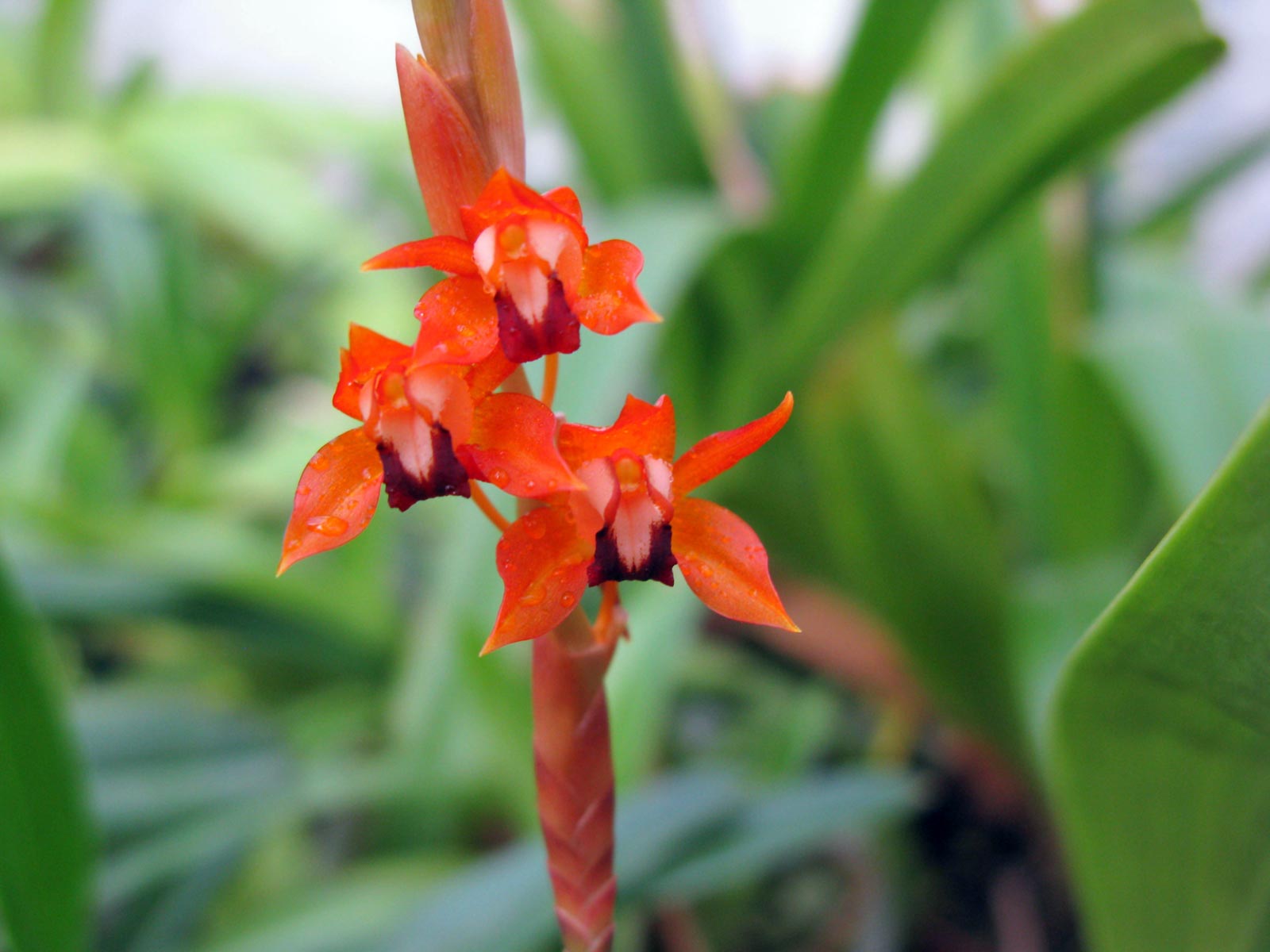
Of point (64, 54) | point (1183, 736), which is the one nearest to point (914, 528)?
point (1183, 736)

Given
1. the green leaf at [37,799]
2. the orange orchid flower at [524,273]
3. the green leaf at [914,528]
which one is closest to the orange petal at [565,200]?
the orange orchid flower at [524,273]

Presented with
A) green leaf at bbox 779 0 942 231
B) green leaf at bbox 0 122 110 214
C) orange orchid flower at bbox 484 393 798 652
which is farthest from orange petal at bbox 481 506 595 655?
green leaf at bbox 0 122 110 214

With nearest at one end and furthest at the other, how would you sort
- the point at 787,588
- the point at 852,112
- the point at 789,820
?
the point at 789,820 → the point at 852,112 → the point at 787,588

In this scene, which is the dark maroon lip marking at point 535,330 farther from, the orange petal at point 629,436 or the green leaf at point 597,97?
the green leaf at point 597,97

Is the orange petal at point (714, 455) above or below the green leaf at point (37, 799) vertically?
above

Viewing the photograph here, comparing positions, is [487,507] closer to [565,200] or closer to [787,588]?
[565,200]

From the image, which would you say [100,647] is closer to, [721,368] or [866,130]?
[721,368]

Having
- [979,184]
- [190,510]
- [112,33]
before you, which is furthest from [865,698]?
[112,33]
